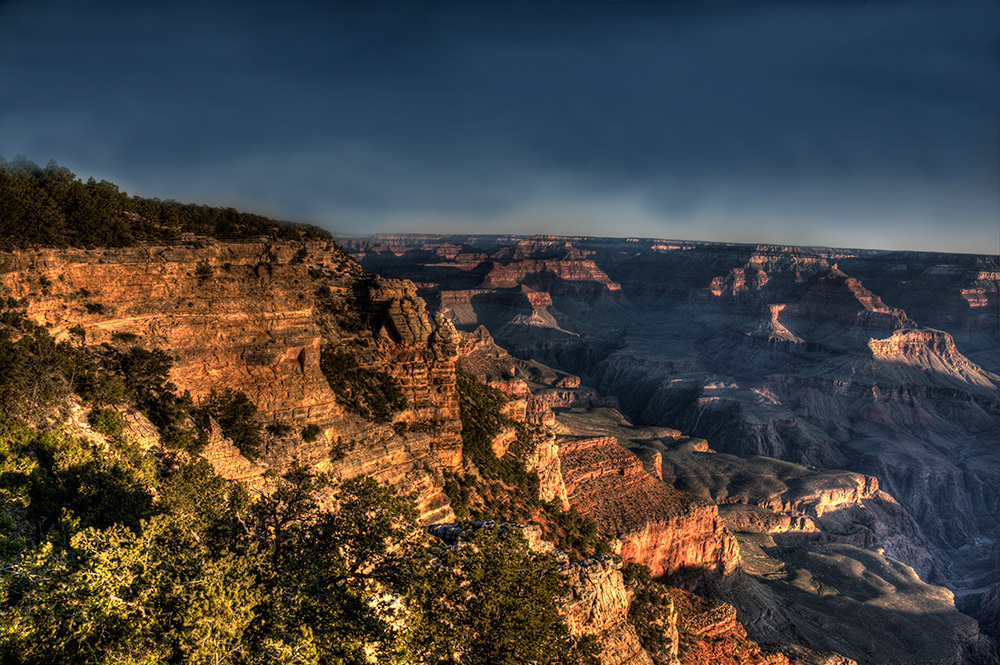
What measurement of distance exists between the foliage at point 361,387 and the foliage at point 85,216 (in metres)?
8.04

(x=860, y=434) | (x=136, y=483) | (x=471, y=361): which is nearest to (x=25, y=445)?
(x=136, y=483)

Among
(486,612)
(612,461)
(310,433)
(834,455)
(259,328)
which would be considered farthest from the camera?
(834,455)

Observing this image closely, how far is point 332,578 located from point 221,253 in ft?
56.9

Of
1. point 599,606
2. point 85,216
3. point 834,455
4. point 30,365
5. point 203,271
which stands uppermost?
point 85,216

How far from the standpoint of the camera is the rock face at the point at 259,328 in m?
21.2

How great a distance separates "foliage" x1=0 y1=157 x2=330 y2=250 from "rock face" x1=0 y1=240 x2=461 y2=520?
113 centimetres

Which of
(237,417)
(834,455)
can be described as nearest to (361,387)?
(237,417)

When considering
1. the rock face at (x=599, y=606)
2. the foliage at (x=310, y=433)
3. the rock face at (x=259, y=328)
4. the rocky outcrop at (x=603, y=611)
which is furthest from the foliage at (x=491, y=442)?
the rocky outcrop at (x=603, y=611)

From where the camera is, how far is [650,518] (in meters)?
49.6

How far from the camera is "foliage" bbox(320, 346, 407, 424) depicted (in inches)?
1081

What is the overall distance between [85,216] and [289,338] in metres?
9.94

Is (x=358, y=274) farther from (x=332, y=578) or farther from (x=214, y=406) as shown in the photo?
(x=332, y=578)

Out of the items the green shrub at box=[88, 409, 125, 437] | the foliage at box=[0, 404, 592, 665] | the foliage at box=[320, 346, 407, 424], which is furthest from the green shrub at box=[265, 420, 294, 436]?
the green shrub at box=[88, 409, 125, 437]

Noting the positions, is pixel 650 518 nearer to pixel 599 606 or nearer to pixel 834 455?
pixel 599 606
